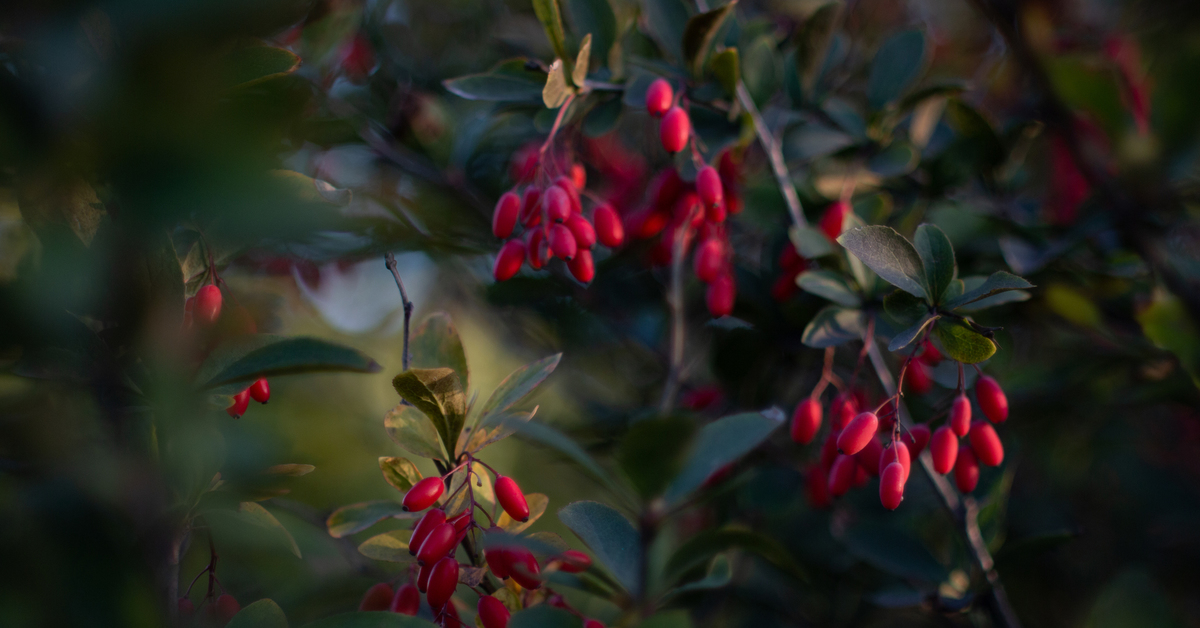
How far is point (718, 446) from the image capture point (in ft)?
1.99

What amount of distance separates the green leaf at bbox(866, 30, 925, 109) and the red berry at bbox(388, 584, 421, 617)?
3.81 ft

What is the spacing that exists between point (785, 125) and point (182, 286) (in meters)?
1.09

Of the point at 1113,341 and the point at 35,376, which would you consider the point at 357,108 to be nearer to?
the point at 35,376

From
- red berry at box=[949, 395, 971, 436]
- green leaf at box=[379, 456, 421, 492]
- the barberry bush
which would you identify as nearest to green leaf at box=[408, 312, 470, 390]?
the barberry bush

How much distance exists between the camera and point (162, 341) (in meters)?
0.47

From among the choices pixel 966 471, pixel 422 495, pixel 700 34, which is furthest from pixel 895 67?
pixel 422 495

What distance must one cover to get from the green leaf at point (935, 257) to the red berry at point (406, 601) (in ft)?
2.51

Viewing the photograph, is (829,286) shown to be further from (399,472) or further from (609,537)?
(399,472)

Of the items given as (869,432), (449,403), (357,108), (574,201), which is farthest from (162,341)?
(357,108)

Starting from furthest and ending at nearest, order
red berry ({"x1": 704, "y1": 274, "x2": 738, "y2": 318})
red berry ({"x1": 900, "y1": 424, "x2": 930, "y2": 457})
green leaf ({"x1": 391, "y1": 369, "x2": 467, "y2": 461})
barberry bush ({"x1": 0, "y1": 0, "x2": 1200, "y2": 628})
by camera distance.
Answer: red berry ({"x1": 704, "y1": 274, "x2": 738, "y2": 318}) → red berry ({"x1": 900, "y1": 424, "x2": 930, "y2": 457}) → green leaf ({"x1": 391, "y1": 369, "x2": 467, "y2": 461}) → barberry bush ({"x1": 0, "y1": 0, "x2": 1200, "y2": 628})

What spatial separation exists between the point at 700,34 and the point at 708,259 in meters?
0.38

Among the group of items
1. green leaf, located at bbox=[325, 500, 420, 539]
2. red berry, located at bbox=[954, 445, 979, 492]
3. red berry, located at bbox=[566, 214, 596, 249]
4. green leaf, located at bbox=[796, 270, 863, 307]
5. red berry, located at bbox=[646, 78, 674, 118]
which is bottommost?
red berry, located at bbox=[954, 445, 979, 492]

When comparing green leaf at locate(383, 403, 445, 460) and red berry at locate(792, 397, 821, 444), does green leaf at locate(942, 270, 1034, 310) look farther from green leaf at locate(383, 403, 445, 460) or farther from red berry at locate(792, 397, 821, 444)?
green leaf at locate(383, 403, 445, 460)

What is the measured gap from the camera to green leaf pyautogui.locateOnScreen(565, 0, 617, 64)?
1.03m
